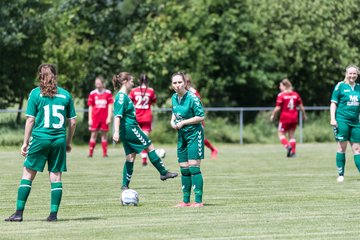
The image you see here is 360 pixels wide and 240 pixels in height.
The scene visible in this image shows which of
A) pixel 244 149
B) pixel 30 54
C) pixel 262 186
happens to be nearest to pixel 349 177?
pixel 262 186

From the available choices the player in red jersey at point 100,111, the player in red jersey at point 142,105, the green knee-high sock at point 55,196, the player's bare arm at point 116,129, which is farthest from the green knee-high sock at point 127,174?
the player in red jersey at point 100,111

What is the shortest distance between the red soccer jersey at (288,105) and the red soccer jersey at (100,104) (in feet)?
15.1

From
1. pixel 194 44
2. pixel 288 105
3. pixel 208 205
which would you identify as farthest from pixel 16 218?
pixel 194 44

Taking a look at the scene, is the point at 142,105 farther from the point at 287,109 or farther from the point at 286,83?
the point at 287,109

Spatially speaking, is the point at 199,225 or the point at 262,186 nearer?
the point at 199,225

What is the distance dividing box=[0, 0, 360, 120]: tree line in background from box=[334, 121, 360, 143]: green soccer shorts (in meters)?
18.9

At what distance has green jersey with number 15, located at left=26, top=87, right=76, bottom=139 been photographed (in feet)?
40.8

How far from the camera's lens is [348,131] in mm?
18672

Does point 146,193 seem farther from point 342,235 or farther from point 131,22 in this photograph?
point 131,22

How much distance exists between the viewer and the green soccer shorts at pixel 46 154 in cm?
1243

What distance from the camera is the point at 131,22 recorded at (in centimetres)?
4159

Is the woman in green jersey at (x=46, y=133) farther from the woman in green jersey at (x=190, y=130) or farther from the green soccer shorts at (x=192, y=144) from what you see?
the green soccer shorts at (x=192, y=144)

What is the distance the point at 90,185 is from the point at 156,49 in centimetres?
2084

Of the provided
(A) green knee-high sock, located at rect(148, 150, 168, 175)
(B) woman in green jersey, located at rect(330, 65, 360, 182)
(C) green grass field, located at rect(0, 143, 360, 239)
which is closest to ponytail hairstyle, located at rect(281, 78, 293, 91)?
(C) green grass field, located at rect(0, 143, 360, 239)
